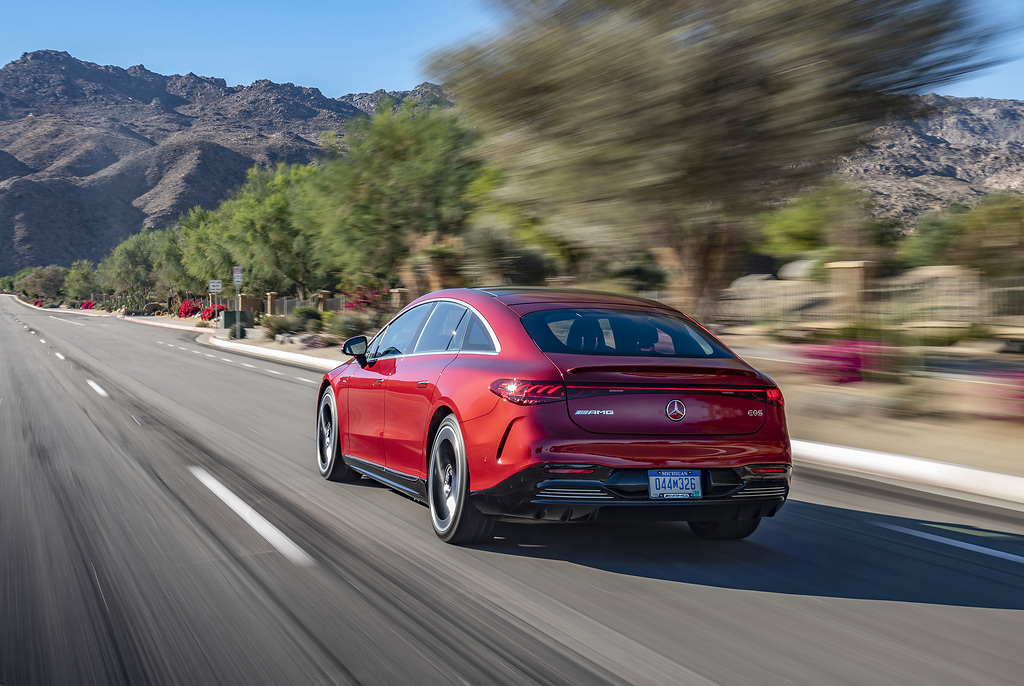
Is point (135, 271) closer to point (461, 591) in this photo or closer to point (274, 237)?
point (274, 237)

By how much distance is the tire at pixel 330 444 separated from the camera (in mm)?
8086

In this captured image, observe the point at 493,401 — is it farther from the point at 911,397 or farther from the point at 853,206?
the point at 853,206

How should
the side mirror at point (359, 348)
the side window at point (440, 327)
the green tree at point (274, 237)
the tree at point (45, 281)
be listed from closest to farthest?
the side window at point (440, 327) < the side mirror at point (359, 348) < the green tree at point (274, 237) < the tree at point (45, 281)

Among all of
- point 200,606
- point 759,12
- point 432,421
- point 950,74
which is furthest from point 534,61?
point 200,606

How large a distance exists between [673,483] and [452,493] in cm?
140

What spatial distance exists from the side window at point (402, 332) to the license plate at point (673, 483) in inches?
96.5

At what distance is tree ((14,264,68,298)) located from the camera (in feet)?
469

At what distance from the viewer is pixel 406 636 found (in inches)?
169

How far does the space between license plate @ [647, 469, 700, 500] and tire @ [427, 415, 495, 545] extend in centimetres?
104

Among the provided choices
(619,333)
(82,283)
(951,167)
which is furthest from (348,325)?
(82,283)

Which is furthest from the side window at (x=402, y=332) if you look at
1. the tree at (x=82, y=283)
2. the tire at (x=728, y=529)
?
the tree at (x=82, y=283)

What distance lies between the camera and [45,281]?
143 meters

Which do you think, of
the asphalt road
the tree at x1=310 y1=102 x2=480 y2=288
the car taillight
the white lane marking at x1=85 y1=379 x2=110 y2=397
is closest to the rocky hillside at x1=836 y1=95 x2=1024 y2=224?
the tree at x1=310 y1=102 x2=480 y2=288

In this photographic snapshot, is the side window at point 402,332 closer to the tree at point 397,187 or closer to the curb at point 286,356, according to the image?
the curb at point 286,356
